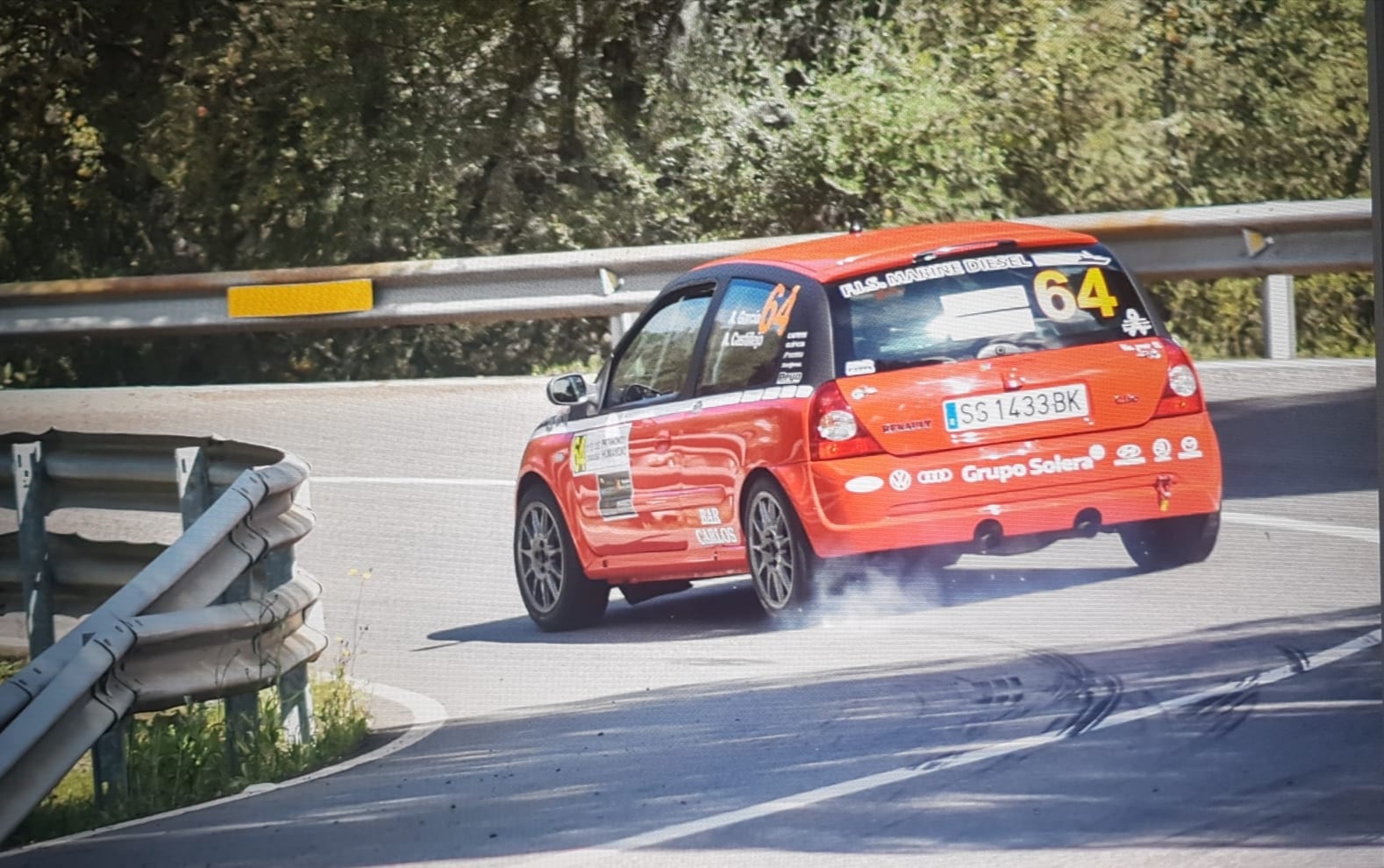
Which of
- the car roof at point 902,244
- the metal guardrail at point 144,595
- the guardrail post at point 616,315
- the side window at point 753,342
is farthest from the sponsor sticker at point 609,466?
the metal guardrail at point 144,595

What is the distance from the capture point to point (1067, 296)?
455 cm

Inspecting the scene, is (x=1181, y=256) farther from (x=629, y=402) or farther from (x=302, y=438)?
(x=302, y=438)

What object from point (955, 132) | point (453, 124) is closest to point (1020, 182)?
point (955, 132)

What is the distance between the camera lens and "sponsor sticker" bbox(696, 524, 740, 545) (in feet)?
16.0

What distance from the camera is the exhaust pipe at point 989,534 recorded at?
14.8ft

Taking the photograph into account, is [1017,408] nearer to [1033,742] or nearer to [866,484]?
[866,484]

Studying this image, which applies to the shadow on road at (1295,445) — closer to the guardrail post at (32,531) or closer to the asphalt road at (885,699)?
the asphalt road at (885,699)

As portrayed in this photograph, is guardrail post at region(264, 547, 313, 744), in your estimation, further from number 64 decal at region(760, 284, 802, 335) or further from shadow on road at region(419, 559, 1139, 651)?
number 64 decal at region(760, 284, 802, 335)

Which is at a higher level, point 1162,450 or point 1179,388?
point 1179,388

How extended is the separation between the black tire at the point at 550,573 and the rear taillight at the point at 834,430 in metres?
0.79

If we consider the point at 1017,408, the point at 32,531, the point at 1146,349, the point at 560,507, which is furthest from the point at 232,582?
the point at 1146,349

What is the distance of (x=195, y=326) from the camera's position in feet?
17.5

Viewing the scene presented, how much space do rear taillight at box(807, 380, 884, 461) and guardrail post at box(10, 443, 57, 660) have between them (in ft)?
6.57

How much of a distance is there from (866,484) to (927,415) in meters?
0.22
